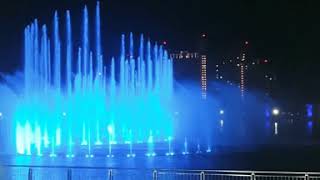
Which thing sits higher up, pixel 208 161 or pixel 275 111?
pixel 275 111

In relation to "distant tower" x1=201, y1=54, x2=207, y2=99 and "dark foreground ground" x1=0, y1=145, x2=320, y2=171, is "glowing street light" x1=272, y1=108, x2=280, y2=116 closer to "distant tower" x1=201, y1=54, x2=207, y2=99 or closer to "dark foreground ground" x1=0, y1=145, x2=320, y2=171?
"distant tower" x1=201, y1=54, x2=207, y2=99

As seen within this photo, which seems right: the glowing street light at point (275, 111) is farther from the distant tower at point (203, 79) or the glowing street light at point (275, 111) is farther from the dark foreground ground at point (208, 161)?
the dark foreground ground at point (208, 161)

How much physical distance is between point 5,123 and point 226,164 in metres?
20.4

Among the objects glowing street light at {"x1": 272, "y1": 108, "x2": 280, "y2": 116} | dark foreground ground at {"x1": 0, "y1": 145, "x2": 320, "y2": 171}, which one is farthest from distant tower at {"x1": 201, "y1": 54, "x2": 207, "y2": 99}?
dark foreground ground at {"x1": 0, "y1": 145, "x2": 320, "y2": 171}

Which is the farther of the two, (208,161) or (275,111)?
(275,111)

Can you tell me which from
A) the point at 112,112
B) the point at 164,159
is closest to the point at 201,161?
the point at 164,159

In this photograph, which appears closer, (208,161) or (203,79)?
(208,161)

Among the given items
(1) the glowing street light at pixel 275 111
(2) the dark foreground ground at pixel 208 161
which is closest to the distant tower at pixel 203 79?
(1) the glowing street light at pixel 275 111

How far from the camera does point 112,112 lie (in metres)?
41.4

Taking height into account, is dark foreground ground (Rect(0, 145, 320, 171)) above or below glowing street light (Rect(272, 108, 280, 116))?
below

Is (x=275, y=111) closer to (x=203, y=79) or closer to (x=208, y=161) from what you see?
(x=203, y=79)

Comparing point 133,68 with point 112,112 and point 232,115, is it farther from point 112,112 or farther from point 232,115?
point 232,115

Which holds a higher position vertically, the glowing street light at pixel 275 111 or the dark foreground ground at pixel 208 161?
the glowing street light at pixel 275 111

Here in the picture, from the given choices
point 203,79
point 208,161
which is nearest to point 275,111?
point 203,79
